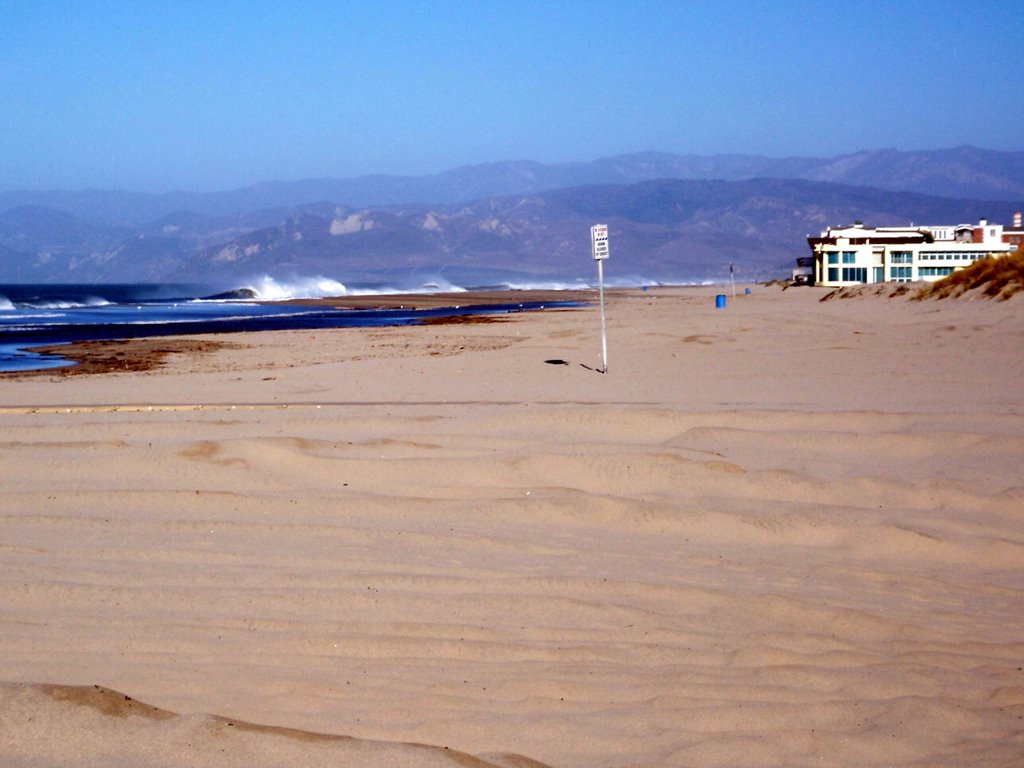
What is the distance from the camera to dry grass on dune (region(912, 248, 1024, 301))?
22.7 m

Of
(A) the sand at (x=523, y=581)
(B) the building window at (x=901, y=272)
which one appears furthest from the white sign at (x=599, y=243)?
(B) the building window at (x=901, y=272)

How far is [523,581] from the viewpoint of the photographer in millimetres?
5773

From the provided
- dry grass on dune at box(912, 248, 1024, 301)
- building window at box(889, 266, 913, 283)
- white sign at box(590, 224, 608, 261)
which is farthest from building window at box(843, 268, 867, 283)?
white sign at box(590, 224, 608, 261)

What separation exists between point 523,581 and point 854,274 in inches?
2275

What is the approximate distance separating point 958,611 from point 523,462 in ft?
11.5

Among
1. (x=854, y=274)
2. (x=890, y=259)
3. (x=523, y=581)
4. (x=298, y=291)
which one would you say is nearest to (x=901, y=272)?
(x=890, y=259)

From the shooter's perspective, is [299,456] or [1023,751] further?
[299,456]

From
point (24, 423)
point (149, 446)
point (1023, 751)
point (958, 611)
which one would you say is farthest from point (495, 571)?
point (24, 423)

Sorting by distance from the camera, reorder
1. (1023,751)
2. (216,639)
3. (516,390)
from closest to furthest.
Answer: (1023,751) < (216,639) < (516,390)

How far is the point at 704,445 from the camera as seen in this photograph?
902 cm

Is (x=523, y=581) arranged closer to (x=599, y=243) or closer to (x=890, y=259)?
(x=599, y=243)

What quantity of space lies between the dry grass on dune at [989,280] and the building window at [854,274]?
33500mm

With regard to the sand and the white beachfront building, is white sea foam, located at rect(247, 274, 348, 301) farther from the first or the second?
the sand

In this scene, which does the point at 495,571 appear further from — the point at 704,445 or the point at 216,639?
the point at 704,445
